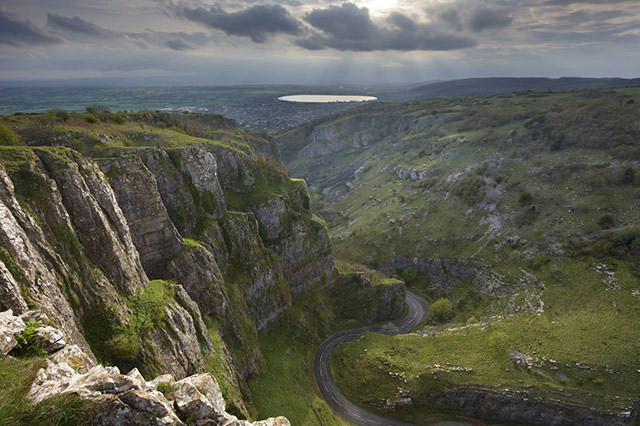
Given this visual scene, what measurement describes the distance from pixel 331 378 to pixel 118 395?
242 feet

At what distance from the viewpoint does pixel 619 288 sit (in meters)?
83.3

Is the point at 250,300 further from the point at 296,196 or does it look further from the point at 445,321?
the point at 445,321

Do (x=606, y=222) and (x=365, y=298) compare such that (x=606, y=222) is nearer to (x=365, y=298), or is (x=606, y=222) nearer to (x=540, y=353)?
(x=540, y=353)

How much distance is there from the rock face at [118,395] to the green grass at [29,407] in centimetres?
29

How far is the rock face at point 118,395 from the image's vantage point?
14172mm

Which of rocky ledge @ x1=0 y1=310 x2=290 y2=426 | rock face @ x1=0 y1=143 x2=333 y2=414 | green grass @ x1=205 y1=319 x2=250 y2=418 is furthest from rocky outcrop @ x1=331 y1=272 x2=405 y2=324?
rocky ledge @ x1=0 y1=310 x2=290 y2=426

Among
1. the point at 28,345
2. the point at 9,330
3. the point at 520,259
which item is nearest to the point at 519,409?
the point at 520,259

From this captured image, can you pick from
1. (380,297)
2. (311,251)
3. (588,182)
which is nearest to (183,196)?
(311,251)

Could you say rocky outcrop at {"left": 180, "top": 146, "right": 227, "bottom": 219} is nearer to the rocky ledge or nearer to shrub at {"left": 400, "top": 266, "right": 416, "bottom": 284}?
the rocky ledge

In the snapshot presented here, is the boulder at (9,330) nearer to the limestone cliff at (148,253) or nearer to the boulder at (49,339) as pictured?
the boulder at (49,339)

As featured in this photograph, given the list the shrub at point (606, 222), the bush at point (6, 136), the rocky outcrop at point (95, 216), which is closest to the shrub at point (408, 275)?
the shrub at point (606, 222)

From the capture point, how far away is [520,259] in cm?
11056

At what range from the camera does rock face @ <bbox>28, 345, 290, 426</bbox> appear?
14.2m

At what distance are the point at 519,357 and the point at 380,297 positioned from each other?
45.0 m
